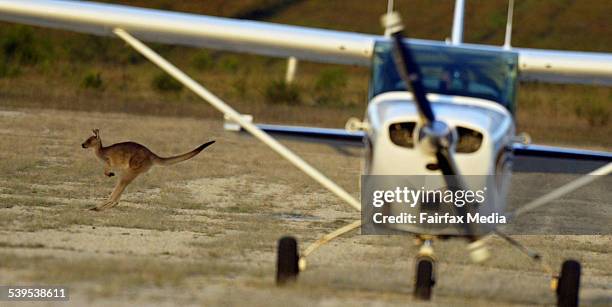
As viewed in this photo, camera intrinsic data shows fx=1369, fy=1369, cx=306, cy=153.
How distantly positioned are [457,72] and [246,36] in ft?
5.76

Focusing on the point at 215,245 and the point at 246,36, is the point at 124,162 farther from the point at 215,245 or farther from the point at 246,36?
the point at 246,36

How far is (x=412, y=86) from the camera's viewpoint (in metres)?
8.05

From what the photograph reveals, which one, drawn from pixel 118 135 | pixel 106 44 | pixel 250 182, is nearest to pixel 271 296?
pixel 250 182

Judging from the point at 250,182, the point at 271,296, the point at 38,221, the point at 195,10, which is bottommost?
the point at 271,296

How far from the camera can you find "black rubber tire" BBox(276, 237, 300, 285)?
29.8ft

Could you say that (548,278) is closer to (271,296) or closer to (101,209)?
(271,296)

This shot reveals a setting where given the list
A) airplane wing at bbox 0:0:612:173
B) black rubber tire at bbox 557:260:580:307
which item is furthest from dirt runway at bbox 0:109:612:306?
airplane wing at bbox 0:0:612:173

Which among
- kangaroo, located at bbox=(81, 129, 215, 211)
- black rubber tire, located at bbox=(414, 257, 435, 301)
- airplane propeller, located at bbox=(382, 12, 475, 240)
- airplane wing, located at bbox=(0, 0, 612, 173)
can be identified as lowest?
black rubber tire, located at bbox=(414, 257, 435, 301)

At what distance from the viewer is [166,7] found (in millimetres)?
62938

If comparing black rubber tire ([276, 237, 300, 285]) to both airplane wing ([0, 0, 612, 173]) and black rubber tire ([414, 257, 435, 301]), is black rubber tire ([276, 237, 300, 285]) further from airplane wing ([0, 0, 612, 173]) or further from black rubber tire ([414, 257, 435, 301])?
airplane wing ([0, 0, 612, 173])

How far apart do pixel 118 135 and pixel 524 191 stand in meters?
6.43

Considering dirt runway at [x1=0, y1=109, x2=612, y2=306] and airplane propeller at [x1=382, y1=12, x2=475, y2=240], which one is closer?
airplane propeller at [x1=382, y1=12, x2=475, y2=240]

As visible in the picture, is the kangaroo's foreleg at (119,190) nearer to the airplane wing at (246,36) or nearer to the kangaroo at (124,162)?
the kangaroo at (124,162)

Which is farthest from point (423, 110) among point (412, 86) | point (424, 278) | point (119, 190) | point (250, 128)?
point (119, 190)
